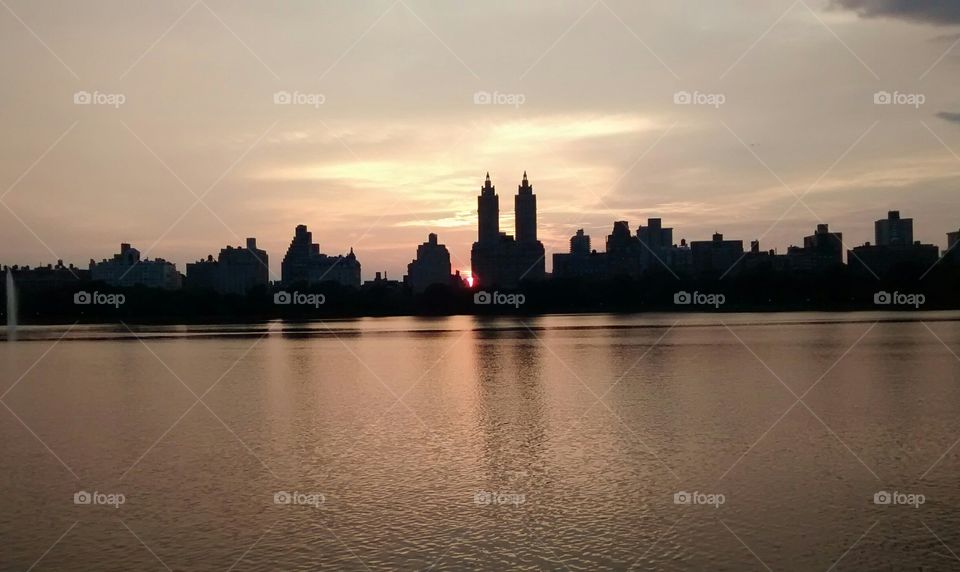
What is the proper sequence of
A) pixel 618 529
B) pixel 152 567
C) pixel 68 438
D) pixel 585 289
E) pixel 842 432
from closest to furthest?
1. pixel 152 567
2. pixel 618 529
3. pixel 842 432
4. pixel 68 438
5. pixel 585 289

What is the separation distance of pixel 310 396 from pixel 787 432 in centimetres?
2325

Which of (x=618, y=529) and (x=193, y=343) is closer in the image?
(x=618, y=529)

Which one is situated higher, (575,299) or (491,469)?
(575,299)

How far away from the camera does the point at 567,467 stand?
24.9m

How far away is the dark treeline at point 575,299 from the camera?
171125mm

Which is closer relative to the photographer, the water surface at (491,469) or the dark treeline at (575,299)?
the water surface at (491,469)

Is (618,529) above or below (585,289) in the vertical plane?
below

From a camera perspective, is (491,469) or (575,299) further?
(575,299)

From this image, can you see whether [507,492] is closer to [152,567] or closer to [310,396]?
[152,567]

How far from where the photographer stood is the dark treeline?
171 metres

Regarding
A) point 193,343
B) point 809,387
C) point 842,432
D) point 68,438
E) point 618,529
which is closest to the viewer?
point 618,529

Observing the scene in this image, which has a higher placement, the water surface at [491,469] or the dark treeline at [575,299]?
the dark treeline at [575,299]

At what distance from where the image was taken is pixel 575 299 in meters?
195

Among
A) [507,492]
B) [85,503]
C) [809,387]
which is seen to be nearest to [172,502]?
[85,503]
